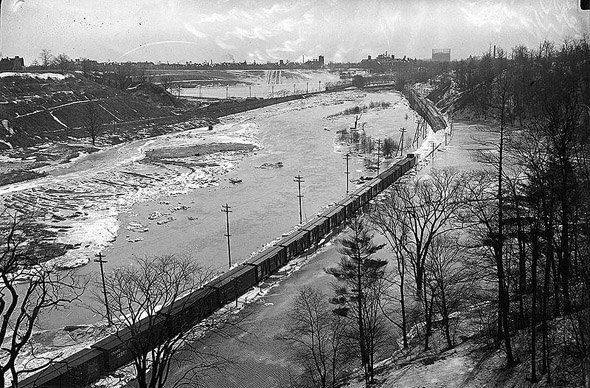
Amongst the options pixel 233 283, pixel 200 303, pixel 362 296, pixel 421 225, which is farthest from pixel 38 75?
pixel 362 296

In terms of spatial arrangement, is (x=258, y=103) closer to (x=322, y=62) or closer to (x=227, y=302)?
(x=227, y=302)

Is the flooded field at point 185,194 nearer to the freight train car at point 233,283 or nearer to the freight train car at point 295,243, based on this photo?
the freight train car at point 295,243

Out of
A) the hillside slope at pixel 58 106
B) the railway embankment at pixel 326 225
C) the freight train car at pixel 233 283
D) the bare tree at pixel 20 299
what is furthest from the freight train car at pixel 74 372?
the hillside slope at pixel 58 106

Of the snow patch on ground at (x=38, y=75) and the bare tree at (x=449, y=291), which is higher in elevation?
the snow patch on ground at (x=38, y=75)

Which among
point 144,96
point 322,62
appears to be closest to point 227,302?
point 144,96

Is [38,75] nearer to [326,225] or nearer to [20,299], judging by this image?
[326,225]
